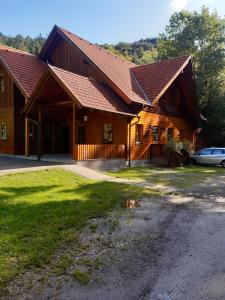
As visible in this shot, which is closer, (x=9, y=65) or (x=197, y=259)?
(x=197, y=259)

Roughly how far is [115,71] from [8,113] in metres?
7.39

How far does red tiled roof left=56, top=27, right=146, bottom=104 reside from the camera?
20.1 m

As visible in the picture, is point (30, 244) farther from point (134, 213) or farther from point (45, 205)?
point (134, 213)

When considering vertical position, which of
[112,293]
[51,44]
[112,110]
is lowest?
[112,293]

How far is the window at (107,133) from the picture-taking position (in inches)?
825

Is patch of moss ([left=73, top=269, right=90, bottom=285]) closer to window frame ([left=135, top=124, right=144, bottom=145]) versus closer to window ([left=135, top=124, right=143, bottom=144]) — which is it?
window frame ([left=135, top=124, right=144, bottom=145])

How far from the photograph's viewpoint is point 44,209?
8.02 metres

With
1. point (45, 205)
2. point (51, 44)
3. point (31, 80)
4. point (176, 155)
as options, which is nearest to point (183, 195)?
point (45, 205)

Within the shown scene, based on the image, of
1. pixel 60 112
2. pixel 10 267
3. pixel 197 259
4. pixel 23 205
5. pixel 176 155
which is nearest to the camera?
pixel 10 267

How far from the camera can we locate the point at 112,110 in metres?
17.3

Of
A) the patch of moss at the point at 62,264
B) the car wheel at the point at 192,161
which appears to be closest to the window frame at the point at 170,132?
the car wheel at the point at 192,161

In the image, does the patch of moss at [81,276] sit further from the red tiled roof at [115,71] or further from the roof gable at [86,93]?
the red tiled roof at [115,71]

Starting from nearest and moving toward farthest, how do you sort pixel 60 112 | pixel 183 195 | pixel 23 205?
1. pixel 23 205
2. pixel 183 195
3. pixel 60 112

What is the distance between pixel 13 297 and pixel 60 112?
54.4 feet
